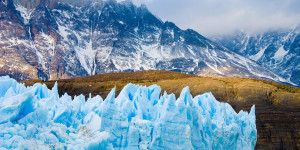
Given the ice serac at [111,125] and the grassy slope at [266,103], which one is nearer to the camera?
the ice serac at [111,125]

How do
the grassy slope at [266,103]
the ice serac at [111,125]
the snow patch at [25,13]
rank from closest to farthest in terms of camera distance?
the ice serac at [111,125]
the grassy slope at [266,103]
the snow patch at [25,13]

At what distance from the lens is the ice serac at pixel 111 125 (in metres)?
15.4

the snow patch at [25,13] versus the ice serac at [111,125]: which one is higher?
the snow patch at [25,13]

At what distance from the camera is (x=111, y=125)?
18031 millimetres

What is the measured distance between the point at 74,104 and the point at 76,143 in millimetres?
6938

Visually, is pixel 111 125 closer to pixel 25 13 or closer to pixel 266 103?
pixel 266 103

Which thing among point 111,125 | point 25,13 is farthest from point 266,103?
point 25,13

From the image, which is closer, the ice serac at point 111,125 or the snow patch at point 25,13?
the ice serac at point 111,125

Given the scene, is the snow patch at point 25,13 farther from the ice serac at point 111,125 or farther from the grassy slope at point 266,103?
the ice serac at point 111,125

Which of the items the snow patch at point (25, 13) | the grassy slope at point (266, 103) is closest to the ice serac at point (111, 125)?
the grassy slope at point (266, 103)

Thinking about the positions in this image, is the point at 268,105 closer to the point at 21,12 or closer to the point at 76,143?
the point at 76,143

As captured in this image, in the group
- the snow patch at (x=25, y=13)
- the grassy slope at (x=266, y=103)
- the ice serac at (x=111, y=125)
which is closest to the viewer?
the ice serac at (x=111, y=125)

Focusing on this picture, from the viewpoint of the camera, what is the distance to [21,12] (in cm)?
19375

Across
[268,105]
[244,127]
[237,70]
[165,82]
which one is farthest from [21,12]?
[244,127]
